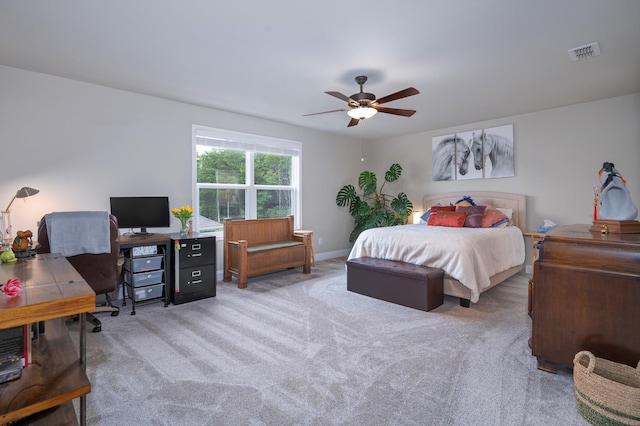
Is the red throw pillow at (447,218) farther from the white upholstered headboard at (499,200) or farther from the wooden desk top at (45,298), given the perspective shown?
the wooden desk top at (45,298)

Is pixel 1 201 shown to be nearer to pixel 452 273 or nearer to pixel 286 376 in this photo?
pixel 286 376

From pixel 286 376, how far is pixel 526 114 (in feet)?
16.6

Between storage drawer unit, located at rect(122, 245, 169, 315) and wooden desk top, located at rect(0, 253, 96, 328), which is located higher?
wooden desk top, located at rect(0, 253, 96, 328)

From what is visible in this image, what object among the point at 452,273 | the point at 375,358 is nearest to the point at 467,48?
the point at 452,273

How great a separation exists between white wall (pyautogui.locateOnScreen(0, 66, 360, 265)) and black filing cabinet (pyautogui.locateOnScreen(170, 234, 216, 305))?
2.50 ft

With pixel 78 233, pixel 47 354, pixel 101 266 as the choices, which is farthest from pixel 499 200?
pixel 47 354

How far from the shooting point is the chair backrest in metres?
2.68

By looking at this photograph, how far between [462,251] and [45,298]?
332 cm

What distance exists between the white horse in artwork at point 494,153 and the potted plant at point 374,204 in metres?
1.34

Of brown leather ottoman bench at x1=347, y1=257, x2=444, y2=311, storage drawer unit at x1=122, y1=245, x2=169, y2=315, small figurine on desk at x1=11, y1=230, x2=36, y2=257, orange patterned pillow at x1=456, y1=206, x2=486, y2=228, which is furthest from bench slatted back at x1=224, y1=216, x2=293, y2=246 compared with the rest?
orange patterned pillow at x1=456, y1=206, x2=486, y2=228

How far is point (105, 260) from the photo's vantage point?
277 cm

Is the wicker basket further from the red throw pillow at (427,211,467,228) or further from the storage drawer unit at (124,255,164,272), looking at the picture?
the storage drawer unit at (124,255,164,272)

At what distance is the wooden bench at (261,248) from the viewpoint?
4316mm

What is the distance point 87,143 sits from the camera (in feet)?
11.6
